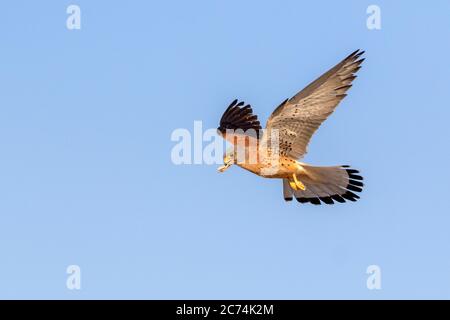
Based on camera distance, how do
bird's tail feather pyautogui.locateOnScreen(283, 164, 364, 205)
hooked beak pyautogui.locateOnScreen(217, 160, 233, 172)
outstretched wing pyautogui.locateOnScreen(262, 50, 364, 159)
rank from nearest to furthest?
outstretched wing pyautogui.locateOnScreen(262, 50, 364, 159) → hooked beak pyautogui.locateOnScreen(217, 160, 233, 172) → bird's tail feather pyautogui.locateOnScreen(283, 164, 364, 205)

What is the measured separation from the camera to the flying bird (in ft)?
48.2

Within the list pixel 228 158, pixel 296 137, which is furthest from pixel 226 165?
pixel 296 137

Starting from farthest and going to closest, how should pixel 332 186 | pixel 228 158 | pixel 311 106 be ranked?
1. pixel 332 186
2. pixel 228 158
3. pixel 311 106

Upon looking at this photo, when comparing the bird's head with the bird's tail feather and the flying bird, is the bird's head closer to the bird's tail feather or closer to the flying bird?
the flying bird

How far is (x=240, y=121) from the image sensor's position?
15.1 metres

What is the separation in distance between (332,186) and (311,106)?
5.82 feet

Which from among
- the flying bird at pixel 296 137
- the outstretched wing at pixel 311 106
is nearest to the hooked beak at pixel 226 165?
the flying bird at pixel 296 137

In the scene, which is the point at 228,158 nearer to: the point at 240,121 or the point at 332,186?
the point at 240,121

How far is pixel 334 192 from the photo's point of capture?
53.3ft

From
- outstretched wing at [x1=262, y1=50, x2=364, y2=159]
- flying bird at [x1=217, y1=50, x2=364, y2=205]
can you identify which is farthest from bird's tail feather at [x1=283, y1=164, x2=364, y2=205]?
outstretched wing at [x1=262, y1=50, x2=364, y2=159]
